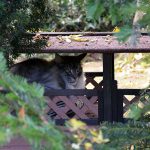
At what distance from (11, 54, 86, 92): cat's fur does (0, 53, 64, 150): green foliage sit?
3.69m

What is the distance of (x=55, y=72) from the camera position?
211 inches

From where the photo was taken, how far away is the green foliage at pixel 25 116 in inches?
41.8

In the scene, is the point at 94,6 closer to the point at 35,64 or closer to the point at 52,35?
the point at 52,35

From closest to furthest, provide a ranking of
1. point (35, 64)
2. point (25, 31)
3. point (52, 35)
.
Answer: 1. point (25, 31)
2. point (52, 35)
3. point (35, 64)

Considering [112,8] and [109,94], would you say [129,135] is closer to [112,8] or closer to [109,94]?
[112,8]

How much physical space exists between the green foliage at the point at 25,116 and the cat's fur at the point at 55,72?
12.1 feet

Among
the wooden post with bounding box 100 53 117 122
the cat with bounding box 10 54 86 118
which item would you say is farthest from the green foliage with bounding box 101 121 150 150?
the cat with bounding box 10 54 86 118

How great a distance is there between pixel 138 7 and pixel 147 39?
8.16ft

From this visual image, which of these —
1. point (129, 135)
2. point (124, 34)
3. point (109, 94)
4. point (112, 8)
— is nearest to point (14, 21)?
point (109, 94)

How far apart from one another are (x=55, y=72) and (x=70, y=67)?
33 centimetres

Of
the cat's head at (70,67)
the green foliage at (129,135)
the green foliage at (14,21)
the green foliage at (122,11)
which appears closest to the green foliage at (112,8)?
the green foliage at (122,11)

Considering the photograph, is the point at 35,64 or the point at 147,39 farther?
the point at 35,64

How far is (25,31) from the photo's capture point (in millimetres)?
3688

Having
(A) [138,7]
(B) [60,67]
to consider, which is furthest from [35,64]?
(A) [138,7]
